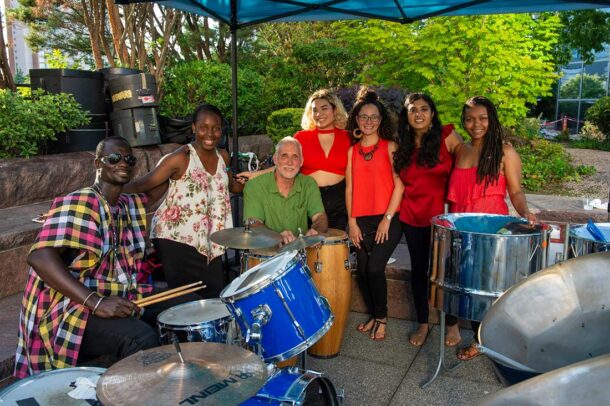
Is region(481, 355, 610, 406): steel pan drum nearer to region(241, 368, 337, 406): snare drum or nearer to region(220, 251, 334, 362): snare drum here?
region(241, 368, 337, 406): snare drum

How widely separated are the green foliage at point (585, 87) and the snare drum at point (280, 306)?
111 feet

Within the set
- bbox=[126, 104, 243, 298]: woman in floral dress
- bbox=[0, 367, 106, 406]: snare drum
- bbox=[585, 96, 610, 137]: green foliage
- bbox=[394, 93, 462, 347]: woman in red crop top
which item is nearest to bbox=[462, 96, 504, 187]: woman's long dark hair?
bbox=[394, 93, 462, 347]: woman in red crop top

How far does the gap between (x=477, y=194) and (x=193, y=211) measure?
1854 mm

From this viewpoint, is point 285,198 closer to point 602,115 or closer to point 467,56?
point 467,56

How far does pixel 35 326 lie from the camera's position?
267 cm

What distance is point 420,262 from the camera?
4059mm

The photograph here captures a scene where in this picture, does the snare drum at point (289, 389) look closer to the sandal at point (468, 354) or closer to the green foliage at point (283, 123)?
the sandal at point (468, 354)

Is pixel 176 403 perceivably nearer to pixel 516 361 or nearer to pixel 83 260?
pixel 516 361

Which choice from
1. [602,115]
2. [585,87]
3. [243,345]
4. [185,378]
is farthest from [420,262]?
[585,87]

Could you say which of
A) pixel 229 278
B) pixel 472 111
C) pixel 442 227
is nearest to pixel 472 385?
pixel 442 227

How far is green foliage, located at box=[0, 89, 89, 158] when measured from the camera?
16.7ft

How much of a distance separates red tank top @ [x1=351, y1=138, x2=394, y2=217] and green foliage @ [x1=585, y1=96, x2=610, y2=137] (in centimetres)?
1768

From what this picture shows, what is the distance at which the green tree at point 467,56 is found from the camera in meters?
8.48

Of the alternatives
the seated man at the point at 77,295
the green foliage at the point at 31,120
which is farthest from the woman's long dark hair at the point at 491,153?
the green foliage at the point at 31,120
